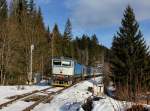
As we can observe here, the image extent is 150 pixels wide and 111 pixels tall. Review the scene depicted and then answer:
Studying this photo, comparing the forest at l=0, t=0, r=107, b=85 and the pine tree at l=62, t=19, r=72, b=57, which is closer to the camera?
the forest at l=0, t=0, r=107, b=85

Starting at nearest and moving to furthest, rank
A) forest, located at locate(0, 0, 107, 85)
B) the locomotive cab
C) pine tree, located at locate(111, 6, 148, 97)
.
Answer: the locomotive cab, pine tree, located at locate(111, 6, 148, 97), forest, located at locate(0, 0, 107, 85)

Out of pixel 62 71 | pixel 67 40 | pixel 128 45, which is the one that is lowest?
pixel 62 71

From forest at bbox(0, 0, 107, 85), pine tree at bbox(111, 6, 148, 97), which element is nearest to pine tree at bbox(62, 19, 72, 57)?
forest at bbox(0, 0, 107, 85)

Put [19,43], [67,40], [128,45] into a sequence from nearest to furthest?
1. [128,45]
2. [19,43]
3. [67,40]

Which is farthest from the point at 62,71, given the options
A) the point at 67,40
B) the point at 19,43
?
the point at 67,40

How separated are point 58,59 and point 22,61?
20134 millimetres

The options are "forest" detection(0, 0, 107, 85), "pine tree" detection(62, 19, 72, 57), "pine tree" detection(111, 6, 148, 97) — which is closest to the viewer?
"pine tree" detection(111, 6, 148, 97)

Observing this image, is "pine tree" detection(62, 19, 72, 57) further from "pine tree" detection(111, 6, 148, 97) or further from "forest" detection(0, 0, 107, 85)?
"pine tree" detection(111, 6, 148, 97)

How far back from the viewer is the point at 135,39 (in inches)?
1729

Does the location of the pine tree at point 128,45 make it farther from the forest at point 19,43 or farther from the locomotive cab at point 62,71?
the forest at point 19,43

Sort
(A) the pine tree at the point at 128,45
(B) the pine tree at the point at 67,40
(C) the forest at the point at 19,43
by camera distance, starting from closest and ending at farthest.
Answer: (A) the pine tree at the point at 128,45, (C) the forest at the point at 19,43, (B) the pine tree at the point at 67,40

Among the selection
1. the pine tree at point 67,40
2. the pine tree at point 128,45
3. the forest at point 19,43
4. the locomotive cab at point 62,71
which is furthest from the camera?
the pine tree at point 67,40

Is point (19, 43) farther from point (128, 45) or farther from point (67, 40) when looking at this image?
point (67, 40)

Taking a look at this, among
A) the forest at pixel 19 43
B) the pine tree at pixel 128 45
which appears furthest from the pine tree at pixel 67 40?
the pine tree at pixel 128 45
